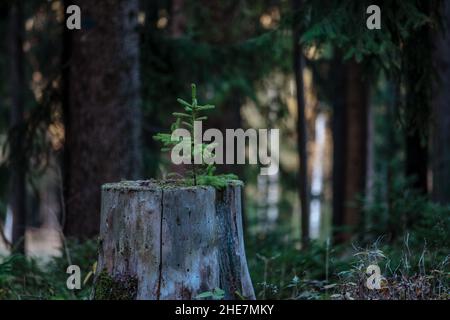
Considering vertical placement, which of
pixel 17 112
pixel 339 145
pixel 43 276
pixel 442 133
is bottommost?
pixel 43 276

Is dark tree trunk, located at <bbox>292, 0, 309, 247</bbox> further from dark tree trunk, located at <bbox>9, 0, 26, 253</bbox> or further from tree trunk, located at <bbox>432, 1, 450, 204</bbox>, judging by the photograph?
dark tree trunk, located at <bbox>9, 0, 26, 253</bbox>

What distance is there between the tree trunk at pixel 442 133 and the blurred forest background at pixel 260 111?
0.03 meters

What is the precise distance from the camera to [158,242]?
4.47m

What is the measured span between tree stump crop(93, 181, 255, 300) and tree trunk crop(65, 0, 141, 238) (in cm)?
450

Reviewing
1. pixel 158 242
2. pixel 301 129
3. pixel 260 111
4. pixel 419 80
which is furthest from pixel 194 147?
pixel 260 111

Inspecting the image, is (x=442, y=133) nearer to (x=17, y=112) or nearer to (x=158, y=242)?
(x=17, y=112)

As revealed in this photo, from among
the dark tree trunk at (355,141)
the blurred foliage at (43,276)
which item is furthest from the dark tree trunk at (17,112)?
the dark tree trunk at (355,141)

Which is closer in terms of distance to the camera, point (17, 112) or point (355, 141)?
point (17, 112)

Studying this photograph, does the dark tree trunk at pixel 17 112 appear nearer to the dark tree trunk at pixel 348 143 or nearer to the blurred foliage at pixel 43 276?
the blurred foliage at pixel 43 276

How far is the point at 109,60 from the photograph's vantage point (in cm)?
912

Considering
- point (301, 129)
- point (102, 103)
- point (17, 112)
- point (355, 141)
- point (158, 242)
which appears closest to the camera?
point (158, 242)

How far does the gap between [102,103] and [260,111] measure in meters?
6.38
